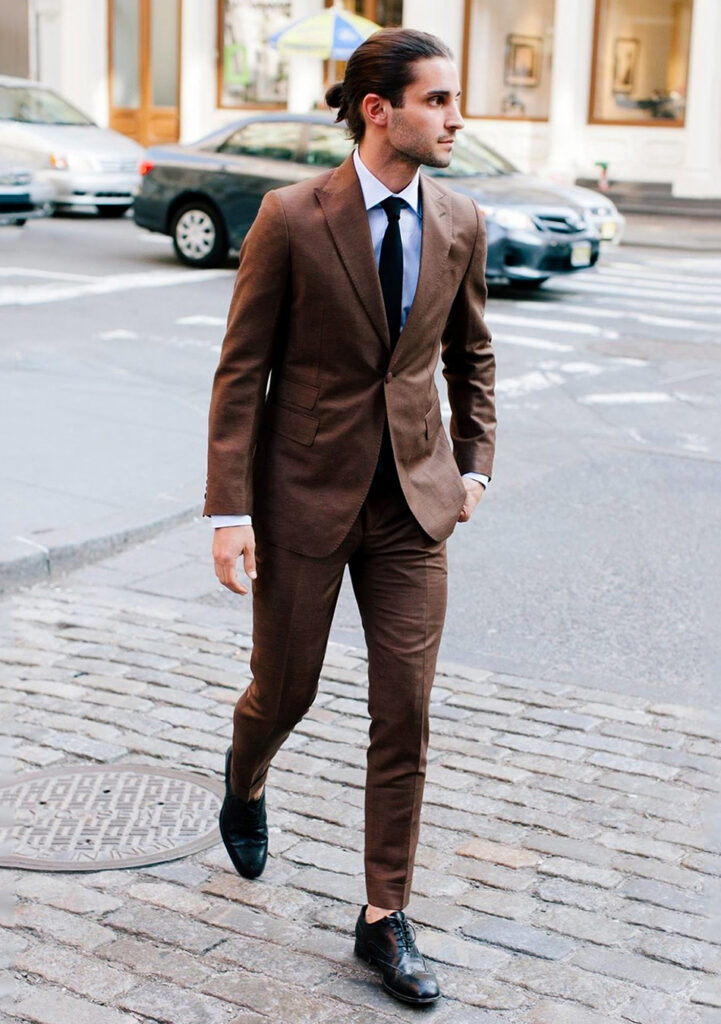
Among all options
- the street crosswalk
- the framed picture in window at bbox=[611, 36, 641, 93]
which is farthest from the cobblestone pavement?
the framed picture in window at bbox=[611, 36, 641, 93]

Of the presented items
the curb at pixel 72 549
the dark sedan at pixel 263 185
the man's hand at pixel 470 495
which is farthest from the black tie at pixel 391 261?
the dark sedan at pixel 263 185

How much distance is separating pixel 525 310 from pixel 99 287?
410 centimetres

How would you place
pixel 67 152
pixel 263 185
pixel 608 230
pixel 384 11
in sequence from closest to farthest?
pixel 263 185, pixel 608 230, pixel 67 152, pixel 384 11

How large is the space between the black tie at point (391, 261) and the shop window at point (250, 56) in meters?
28.2

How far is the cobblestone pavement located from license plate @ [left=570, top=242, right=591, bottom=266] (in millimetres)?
10470

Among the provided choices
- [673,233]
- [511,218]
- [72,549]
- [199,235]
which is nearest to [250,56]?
[673,233]

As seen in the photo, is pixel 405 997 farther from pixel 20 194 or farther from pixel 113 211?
pixel 113 211

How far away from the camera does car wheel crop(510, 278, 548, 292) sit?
52.0 ft

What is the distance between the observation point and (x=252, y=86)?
30859 mm

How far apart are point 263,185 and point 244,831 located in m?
13.3

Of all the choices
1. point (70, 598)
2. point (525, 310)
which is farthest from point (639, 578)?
point (525, 310)

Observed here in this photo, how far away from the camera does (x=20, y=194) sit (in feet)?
58.5

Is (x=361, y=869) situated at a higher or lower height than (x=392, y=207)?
lower

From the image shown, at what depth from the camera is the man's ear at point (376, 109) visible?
10.5 feet
